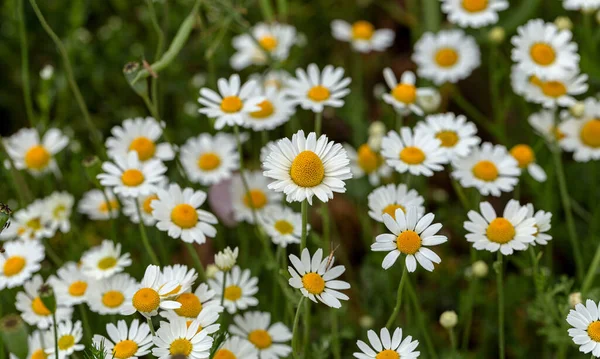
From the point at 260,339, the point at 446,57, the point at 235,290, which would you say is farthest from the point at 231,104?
the point at 446,57

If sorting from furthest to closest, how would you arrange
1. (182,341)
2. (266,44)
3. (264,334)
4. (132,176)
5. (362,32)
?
(362,32) → (266,44) → (132,176) → (264,334) → (182,341)

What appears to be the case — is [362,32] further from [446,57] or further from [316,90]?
[316,90]

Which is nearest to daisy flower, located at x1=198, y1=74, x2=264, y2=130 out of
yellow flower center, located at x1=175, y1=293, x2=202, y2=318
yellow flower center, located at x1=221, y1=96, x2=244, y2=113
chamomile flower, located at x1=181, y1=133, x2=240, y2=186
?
yellow flower center, located at x1=221, y1=96, x2=244, y2=113

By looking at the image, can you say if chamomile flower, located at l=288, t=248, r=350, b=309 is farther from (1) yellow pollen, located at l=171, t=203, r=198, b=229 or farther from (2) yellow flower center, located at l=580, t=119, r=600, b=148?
(2) yellow flower center, located at l=580, t=119, r=600, b=148

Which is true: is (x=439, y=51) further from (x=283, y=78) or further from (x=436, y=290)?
(x=436, y=290)

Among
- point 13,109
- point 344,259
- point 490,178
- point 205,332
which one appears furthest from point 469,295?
point 13,109
